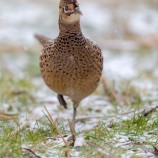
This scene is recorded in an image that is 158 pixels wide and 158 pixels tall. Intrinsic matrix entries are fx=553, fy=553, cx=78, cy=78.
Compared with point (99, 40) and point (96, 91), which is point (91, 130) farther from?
point (99, 40)

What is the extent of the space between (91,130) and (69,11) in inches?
39.9

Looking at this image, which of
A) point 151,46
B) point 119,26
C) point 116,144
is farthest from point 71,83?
point 119,26

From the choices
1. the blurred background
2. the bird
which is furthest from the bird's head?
the blurred background

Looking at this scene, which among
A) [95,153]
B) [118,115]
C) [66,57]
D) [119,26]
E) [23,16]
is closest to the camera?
[95,153]

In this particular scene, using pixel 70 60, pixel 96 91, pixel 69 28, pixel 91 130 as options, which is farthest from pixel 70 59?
pixel 96 91

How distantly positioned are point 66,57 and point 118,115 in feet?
3.08

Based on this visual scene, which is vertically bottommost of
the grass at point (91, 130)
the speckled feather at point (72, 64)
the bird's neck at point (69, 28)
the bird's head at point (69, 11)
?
the grass at point (91, 130)

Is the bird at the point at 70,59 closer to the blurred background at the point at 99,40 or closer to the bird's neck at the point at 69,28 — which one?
the bird's neck at the point at 69,28

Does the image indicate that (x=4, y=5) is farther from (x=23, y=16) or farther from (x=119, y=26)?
(x=119, y=26)

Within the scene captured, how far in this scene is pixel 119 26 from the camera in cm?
955

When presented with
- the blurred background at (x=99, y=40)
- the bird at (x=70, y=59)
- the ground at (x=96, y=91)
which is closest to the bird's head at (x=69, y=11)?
the bird at (x=70, y=59)

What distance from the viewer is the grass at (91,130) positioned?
406cm

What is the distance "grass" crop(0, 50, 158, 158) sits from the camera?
406 cm

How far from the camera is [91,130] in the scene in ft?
15.3
